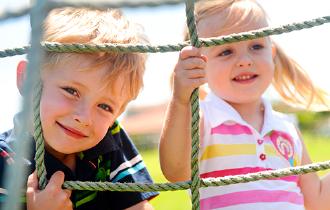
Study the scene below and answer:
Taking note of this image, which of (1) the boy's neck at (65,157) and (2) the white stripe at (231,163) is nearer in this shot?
(1) the boy's neck at (65,157)

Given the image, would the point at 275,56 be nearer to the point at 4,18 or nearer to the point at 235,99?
the point at 235,99

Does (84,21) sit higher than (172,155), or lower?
higher

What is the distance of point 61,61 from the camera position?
135cm

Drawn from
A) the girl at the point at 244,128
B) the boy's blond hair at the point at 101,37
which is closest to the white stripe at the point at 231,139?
the girl at the point at 244,128

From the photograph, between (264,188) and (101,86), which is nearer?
(101,86)

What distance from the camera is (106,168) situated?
1.48m

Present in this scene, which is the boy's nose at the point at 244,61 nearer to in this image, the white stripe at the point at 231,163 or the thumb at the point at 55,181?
the white stripe at the point at 231,163

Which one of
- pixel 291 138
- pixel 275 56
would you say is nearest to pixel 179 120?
pixel 291 138

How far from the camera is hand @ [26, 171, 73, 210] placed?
1222 mm

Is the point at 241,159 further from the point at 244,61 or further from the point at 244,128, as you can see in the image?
the point at 244,61

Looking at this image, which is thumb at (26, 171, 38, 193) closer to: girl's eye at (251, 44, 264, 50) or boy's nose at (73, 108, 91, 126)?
boy's nose at (73, 108, 91, 126)

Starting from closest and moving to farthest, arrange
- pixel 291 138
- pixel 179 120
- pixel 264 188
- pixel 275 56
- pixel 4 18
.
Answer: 1. pixel 4 18
2. pixel 179 120
3. pixel 264 188
4. pixel 291 138
5. pixel 275 56

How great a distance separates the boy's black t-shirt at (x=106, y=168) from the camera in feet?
4.54

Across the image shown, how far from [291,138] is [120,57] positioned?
498 mm
